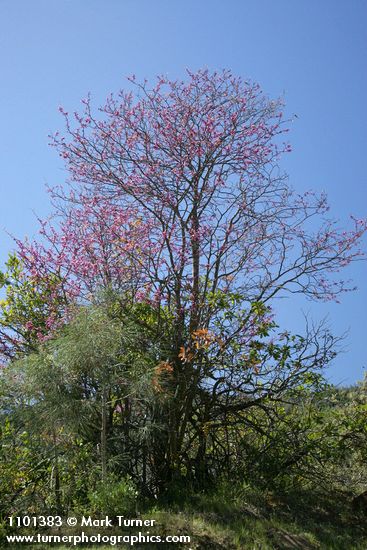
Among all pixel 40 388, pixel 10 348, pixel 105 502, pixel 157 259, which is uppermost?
pixel 157 259

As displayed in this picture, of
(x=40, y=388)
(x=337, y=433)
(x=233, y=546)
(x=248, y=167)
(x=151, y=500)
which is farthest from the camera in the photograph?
(x=248, y=167)

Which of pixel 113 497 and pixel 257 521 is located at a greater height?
pixel 113 497

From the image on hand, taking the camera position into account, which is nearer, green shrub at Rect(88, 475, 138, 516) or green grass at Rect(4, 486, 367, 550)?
green grass at Rect(4, 486, 367, 550)

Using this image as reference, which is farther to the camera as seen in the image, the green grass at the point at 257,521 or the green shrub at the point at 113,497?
the green shrub at the point at 113,497

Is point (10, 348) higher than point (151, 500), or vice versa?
point (10, 348)

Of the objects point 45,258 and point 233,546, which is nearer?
point 233,546

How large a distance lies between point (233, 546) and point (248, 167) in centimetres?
491

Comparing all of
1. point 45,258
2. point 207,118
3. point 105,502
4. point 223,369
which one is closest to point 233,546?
point 105,502

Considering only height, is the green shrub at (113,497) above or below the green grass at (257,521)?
above

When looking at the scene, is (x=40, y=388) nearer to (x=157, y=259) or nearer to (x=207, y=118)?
(x=157, y=259)

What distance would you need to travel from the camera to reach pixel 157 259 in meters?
8.77

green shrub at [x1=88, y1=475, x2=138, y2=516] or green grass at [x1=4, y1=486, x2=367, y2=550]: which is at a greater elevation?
green shrub at [x1=88, y1=475, x2=138, y2=516]

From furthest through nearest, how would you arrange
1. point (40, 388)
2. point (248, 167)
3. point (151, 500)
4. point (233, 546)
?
point (248, 167) → point (151, 500) → point (40, 388) → point (233, 546)

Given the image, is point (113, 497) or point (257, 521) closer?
point (113, 497)
